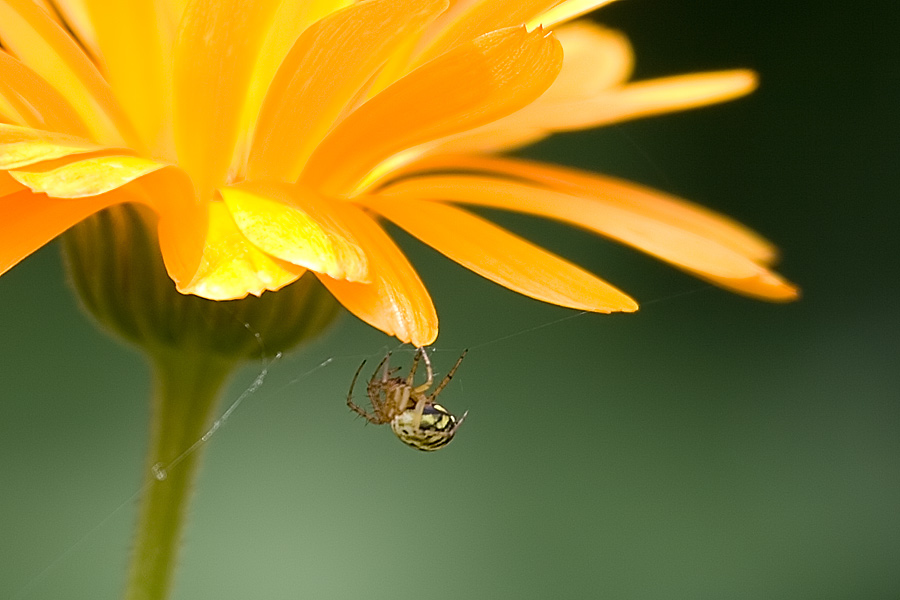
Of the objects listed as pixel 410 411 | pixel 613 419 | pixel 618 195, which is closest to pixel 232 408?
pixel 410 411

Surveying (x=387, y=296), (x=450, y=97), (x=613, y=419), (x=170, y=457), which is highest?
(x=613, y=419)

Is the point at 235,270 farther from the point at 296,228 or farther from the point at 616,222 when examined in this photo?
the point at 616,222

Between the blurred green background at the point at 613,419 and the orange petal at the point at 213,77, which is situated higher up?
the blurred green background at the point at 613,419

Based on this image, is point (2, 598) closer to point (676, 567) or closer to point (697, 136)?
point (676, 567)

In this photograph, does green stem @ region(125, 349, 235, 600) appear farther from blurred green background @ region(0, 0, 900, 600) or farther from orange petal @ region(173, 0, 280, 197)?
blurred green background @ region(0, 0, 900, 600)

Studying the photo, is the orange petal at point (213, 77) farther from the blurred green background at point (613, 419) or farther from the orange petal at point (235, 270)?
the blurred green background at point (613, 419)

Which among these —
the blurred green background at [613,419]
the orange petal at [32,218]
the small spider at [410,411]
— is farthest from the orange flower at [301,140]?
the blurred green background at [613,419]

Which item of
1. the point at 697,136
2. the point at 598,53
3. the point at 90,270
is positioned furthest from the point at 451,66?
the point at 697,136
